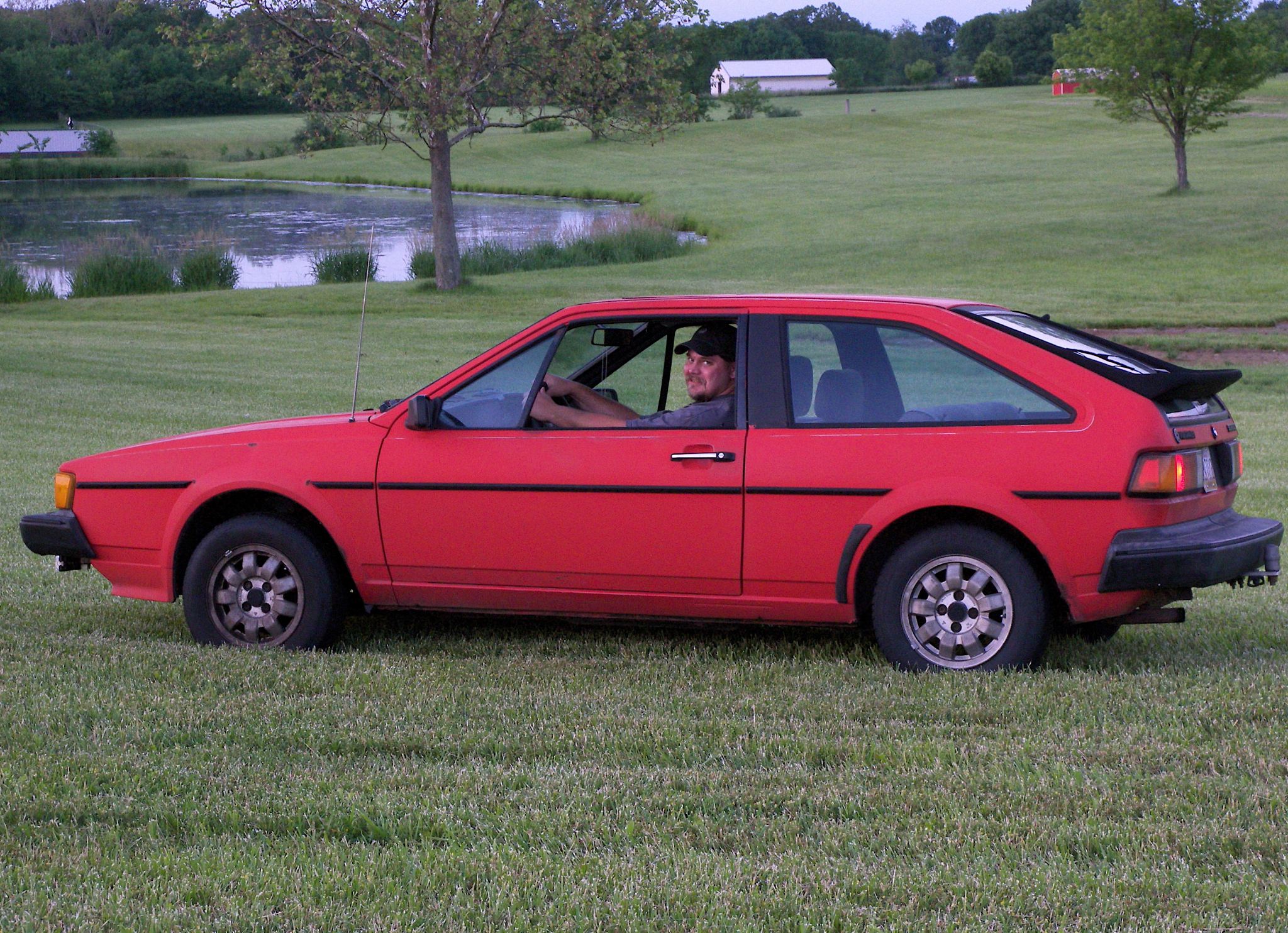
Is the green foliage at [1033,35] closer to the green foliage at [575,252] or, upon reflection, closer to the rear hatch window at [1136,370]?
the green foliage at [575,252]

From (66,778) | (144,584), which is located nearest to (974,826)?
(66,778)

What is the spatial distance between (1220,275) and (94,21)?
99.8 metres

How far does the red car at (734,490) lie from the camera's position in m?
5.33

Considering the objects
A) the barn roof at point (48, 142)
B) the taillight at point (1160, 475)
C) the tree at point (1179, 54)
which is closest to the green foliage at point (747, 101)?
the barn roof at point (48, 142)

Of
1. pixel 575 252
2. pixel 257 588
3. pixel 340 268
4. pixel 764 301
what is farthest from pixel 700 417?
pixel 575 252

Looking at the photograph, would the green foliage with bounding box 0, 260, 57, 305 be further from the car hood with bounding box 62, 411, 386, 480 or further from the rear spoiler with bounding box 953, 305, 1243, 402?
the rear spoiler with bounding box 953, 305, 1243, 402

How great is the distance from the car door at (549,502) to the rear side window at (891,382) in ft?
1.14

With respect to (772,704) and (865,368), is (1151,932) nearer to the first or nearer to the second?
(772,704)

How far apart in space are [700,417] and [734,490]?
386mm

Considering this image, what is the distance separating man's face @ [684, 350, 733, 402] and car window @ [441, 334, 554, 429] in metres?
0.61

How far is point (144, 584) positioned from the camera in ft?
20.7

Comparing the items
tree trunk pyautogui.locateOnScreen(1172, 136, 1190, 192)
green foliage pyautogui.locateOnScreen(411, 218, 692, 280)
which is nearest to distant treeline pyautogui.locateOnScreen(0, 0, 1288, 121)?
tree trunk pyautogui.locateOnScreen(1172, 136, 1190, 192)

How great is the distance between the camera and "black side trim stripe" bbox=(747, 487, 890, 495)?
18.0 ft

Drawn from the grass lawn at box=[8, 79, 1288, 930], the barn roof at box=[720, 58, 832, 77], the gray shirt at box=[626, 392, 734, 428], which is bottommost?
the grass lawn at box=[8, 79, 1288, 930]
